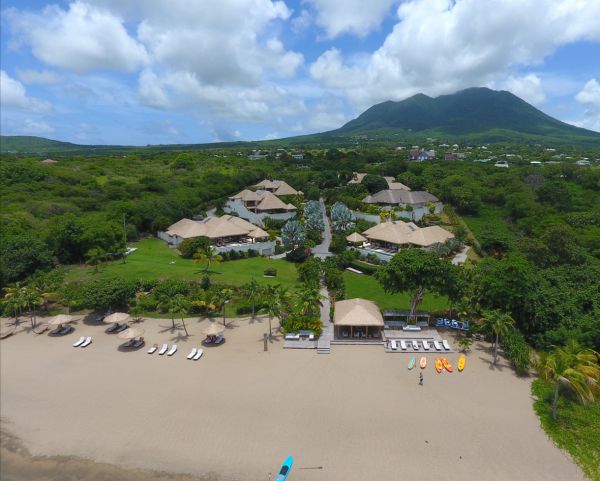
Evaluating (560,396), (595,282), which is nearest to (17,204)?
(560,396)

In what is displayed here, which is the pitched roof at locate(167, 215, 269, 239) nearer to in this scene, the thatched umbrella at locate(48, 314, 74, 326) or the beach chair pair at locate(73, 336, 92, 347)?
the thatched umbrella at locate(48, 314, 74, 326)

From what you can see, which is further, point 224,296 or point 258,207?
point 258,207

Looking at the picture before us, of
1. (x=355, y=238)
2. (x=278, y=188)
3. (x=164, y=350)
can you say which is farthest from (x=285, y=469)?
(x=278, y=188)

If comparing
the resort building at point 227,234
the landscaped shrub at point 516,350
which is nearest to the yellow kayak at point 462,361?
the landscaped shrub at point 516,350

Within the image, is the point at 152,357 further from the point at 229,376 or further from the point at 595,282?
the point at 595,282

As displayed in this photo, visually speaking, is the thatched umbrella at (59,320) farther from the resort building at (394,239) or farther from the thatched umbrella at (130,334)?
the resort building at (394,239)

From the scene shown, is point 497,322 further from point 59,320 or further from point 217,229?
point 217,229

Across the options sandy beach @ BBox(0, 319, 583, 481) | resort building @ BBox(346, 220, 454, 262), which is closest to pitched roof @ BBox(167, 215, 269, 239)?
resort building @ BBox(346, 220, 454, 262)
